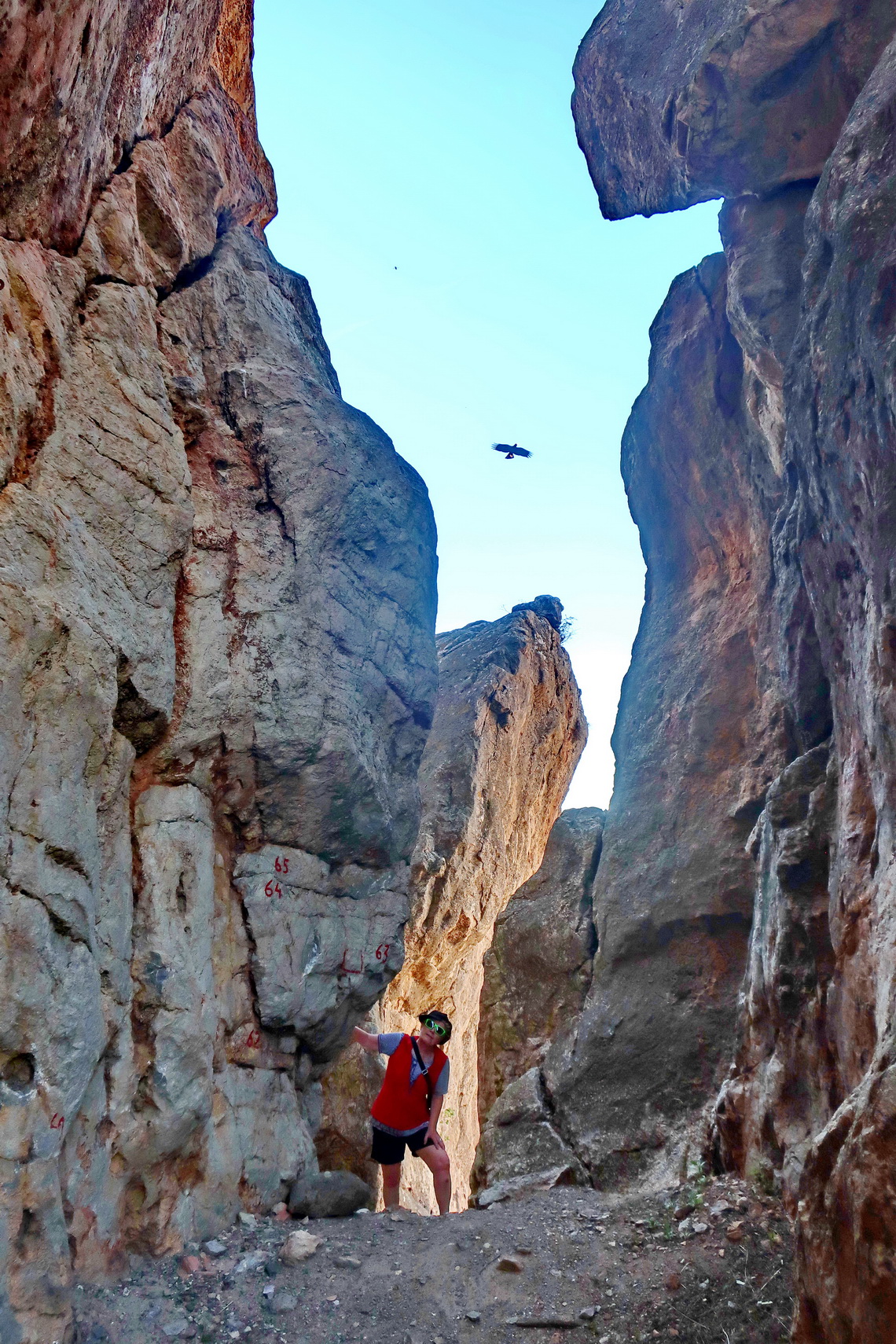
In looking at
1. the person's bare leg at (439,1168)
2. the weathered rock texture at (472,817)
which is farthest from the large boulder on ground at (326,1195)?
the weathered rock texture at (472,817)

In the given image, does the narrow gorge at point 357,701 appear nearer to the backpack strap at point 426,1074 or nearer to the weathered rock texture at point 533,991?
the weathered rock texture at point 533,991

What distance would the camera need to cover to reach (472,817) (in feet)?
53.4

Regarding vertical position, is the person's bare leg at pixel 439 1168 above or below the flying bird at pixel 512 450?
below

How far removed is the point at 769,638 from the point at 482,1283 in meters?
7.78

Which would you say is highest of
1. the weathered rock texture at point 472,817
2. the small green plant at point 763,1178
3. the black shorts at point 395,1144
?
the weathered rock texture at point 472,817

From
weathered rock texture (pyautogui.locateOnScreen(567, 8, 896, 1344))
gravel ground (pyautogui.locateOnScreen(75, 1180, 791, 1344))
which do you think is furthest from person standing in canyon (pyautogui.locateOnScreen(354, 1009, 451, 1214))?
weathered rock texture (pyautogui.locateOnScreen(567, 8, 896, 1344))

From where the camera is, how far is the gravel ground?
5430 millimetres

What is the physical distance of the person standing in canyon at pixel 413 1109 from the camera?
26.8ft

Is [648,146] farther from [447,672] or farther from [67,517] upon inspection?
[67,517]

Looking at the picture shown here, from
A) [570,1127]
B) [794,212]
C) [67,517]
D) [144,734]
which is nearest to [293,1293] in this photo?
[144,734]

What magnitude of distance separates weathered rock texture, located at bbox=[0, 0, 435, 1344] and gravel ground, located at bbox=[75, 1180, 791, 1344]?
437 mm

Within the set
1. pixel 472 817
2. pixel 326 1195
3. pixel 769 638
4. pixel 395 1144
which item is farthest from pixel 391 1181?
pixel 472 817

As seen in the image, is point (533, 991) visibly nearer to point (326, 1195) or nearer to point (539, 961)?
point (539, 961)

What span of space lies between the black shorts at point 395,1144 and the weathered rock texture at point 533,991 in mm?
2239
